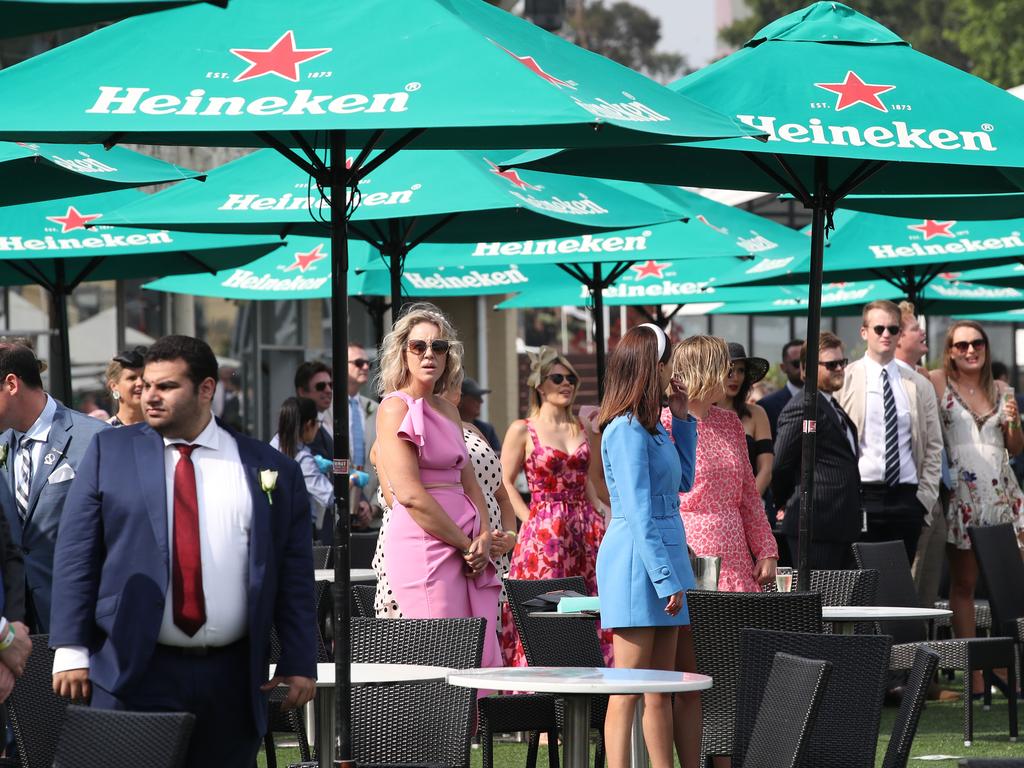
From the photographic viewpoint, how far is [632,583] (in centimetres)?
708

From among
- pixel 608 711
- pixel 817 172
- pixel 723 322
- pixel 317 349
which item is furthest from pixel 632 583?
pixel 723 322

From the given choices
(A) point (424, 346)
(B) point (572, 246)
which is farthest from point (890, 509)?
(A) point (424, 346)

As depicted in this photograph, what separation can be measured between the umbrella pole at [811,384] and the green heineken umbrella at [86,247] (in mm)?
3801

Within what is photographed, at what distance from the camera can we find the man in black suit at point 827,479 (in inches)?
417

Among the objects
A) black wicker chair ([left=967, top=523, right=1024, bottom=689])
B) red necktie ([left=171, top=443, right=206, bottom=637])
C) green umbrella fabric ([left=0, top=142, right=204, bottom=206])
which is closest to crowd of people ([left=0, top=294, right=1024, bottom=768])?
red necktie ([left=171, top=443, right=206, bottom=637])

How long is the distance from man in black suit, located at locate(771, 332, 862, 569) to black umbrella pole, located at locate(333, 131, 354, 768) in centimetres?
485

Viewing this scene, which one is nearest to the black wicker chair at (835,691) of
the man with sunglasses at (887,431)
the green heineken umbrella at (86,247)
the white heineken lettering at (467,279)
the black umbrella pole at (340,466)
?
the black umbrella pole at (340,466)

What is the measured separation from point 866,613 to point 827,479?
8.12 ft

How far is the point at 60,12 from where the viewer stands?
4844 mm

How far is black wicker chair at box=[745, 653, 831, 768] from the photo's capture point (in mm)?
5375

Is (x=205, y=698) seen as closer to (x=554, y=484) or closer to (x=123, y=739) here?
(x=123, y=739)

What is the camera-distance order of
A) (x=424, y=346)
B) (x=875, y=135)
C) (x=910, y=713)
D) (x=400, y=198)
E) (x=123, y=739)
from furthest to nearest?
(x=400, y=198)
(x=424, y=346)
(x=875, y=135)
(x=910, y=713)
(x=123, y=739)

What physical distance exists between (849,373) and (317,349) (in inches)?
564

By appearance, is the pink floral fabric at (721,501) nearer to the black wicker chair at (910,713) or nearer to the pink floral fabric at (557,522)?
the pink floral fabric at (557,522)
